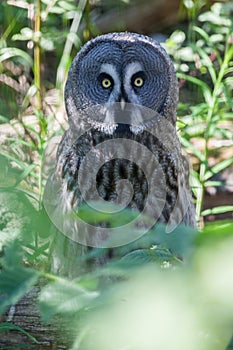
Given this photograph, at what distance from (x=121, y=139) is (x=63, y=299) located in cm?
174

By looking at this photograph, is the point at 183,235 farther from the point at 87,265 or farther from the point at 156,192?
the point at 156,192

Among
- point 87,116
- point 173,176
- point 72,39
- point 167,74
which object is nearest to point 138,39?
point 167,74

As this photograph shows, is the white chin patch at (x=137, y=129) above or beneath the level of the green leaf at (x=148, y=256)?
beneath

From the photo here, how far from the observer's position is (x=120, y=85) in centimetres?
207

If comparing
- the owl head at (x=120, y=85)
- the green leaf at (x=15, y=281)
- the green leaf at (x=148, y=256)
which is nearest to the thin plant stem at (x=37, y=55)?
the owl head at (x=120, y=85)

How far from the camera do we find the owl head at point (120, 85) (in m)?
2.11

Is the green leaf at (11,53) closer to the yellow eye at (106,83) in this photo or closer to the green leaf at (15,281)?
the yellow eye at (106,83)

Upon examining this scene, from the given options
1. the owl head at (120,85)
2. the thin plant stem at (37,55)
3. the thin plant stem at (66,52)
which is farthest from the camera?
the thin plant stem at (66,52)

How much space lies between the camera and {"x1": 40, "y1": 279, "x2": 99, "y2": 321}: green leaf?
461 mm

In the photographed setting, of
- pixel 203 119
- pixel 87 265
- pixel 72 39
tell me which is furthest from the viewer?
pixel 72 39

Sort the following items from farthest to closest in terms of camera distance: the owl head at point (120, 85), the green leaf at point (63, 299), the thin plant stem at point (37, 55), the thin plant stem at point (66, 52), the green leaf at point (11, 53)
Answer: the thin plant stem at point (66, 52) → the thin plant stem at point (37, 55) → the green leaf at point (11, 53) → the owl head at point (120, 85) → the green leaf at point (63, 299)

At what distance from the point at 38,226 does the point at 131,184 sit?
5.38ft

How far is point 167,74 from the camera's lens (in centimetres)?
224

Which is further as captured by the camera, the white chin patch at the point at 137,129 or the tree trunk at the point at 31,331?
the white chin patch at the point at 137,129
